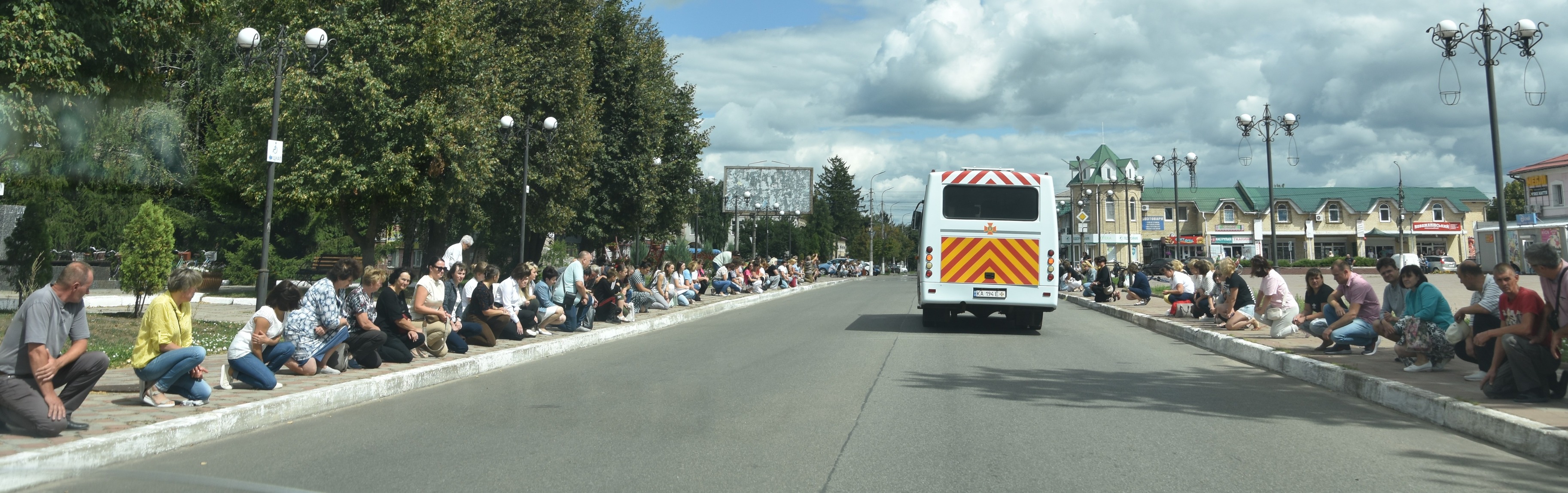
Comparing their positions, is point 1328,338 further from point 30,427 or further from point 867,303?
point 867,303

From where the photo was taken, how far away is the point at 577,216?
3441 centimetres

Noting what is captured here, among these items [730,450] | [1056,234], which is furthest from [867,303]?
[730,450]

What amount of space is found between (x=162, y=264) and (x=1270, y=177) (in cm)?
2812

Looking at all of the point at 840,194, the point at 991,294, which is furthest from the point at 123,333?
the point at 840,194

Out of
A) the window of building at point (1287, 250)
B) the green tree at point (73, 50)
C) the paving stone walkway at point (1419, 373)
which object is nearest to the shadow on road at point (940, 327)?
the paving stone walkway at point (1419, 373)

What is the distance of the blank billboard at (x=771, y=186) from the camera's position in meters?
59.5

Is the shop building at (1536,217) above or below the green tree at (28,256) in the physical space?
above

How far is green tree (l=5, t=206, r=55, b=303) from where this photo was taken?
56.8 feet

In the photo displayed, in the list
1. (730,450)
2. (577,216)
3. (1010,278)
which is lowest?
(730,450)

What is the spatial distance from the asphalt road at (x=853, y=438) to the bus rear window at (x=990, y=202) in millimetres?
5572

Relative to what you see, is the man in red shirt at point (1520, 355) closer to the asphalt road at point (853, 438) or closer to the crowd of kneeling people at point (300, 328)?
the asphalt road at point (853, 438)

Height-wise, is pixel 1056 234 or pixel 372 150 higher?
pixel 372 150

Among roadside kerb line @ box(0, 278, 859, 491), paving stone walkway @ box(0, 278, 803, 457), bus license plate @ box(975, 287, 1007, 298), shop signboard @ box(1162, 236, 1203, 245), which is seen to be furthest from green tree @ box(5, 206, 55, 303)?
shop signboard @ box(1162, 236, 1203, 245)

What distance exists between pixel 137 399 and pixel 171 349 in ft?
2.82
